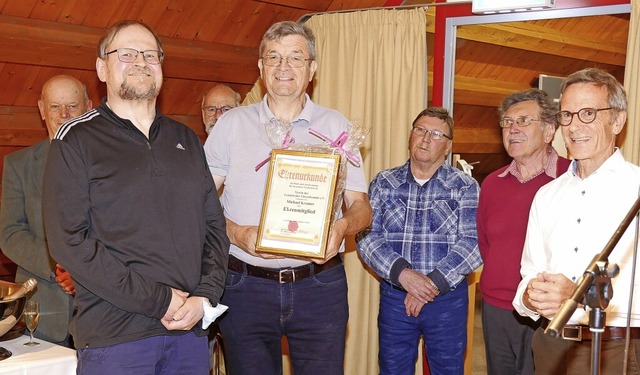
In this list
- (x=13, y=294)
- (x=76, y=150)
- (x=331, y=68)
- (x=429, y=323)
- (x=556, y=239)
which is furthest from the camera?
(x=331, y=68)

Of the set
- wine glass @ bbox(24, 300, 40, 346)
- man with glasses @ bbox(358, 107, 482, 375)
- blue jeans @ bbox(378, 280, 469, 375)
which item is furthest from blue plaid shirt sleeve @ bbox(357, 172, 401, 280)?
wine glass @ bbox(24, 300, 40, 346)

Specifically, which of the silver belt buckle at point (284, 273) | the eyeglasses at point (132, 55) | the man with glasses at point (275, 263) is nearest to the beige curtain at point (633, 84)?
the man with glasses at point (275, 263)

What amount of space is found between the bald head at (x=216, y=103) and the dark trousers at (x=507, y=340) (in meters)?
1.95

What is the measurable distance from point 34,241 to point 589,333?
7.68 feet

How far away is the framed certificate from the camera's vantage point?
2553 millimetres

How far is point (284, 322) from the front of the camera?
2.70 m

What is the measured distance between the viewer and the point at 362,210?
2.80 meters

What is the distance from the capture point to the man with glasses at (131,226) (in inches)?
86.9

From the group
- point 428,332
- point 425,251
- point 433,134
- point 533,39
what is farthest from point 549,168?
point 533,39

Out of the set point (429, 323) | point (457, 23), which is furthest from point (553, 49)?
point (429, 323)

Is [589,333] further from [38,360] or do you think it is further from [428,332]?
[38,360]

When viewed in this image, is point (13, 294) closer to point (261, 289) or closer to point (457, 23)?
point (261, 289)

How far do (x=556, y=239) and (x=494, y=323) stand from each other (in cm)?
92

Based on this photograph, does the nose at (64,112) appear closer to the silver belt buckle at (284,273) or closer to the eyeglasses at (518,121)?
the silver belt buckle at (284,273)
